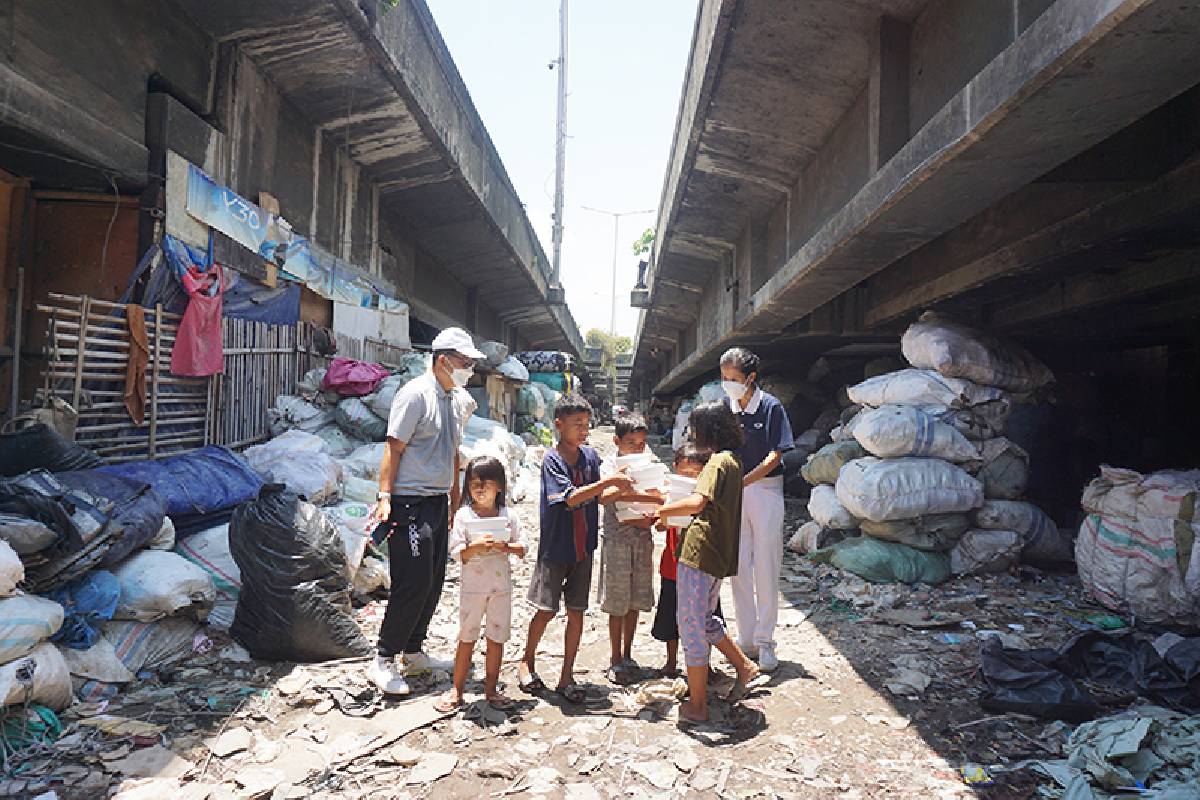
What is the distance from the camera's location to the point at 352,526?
4352mm

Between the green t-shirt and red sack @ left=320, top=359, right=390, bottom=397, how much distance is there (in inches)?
176

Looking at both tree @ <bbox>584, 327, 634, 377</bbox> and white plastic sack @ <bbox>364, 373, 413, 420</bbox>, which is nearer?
white plastic sack @ <bbox>364, 373, 413, 420</bbox>

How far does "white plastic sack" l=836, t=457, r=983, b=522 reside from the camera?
4.78 metres

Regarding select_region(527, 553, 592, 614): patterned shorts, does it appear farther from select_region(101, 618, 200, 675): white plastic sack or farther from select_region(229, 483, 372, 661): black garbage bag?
select_region(101, 618, 200, 675): white plastic sack

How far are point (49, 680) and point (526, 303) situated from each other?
1457cm

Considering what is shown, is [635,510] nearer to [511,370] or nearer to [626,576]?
[626,576]

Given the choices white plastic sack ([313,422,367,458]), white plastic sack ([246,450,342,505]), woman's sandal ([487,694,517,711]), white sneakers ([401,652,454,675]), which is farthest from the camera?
white plastic sack ([313,422,367,458])

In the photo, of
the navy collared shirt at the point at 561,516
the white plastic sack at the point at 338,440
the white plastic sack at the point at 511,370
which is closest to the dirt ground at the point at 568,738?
the navy collared shirt at the point at 561,516

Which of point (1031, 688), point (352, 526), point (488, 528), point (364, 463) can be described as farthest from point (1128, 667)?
point (364, 463)

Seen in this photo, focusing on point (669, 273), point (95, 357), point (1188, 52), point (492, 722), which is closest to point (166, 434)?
point (95, 357)

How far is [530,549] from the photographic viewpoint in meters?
6.21

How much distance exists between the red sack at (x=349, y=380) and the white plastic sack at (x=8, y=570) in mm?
3957

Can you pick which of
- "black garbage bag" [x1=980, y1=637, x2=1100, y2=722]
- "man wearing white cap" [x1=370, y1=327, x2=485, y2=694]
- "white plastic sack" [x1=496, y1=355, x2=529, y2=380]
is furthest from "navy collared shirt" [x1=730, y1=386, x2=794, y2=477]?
"white plastic sack" [x1=496, y1=355, x2=529, y2=380]

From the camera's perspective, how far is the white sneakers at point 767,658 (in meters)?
3.47
